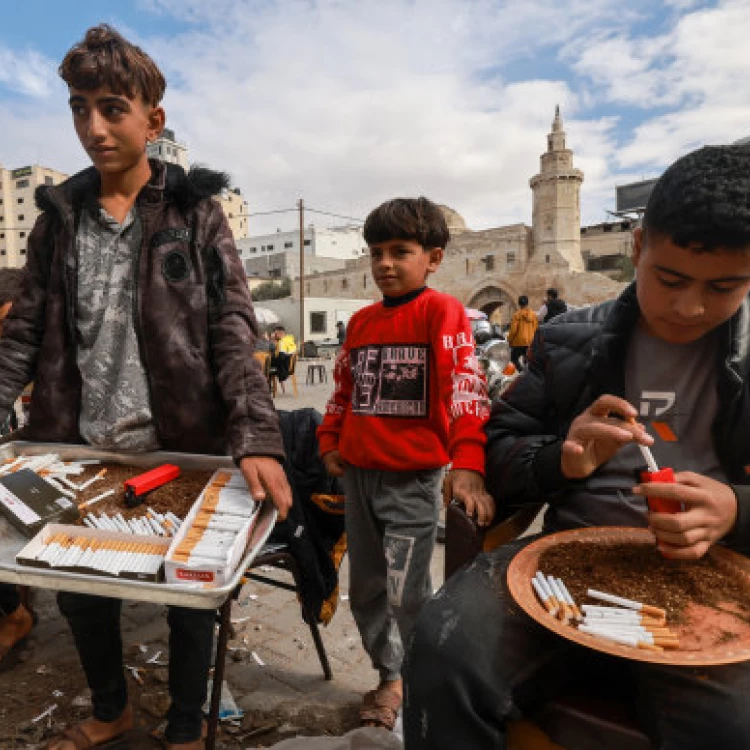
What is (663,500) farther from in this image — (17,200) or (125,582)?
(17,200)

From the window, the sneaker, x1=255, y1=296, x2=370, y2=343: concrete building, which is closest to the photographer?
the sneaker

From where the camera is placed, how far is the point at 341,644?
8.80 feet

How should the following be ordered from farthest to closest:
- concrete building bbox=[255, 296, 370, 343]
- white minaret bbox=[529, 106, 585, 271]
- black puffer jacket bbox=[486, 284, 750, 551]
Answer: white minaret bbox=[529, 106, 585, 271]
concrete building bbox=[255, 296, 370, 343]
black puffer jacket bbox=[486, 284, 750, 551]

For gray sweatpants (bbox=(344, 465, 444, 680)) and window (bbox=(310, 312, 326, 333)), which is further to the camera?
Answer: window (bbox=(310, 312, 326, 333))

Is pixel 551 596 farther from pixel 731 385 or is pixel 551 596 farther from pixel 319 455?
pixel 319 455

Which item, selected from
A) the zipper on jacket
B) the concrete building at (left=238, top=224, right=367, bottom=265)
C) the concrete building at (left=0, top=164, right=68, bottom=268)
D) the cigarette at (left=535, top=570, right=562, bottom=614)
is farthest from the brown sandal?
the concrete building at (left=0, top=164, right=68, bottom=268)

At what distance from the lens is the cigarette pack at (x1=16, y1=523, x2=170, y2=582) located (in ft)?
3.71

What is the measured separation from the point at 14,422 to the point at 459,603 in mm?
4657

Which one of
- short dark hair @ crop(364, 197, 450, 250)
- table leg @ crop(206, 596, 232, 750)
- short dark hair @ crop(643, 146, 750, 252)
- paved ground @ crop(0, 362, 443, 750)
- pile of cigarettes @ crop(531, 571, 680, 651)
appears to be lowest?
paved ground @ crop(0, 362, 443, 750)

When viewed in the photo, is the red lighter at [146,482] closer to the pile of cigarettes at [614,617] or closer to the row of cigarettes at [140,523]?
the row of cigarettes at [140,523]

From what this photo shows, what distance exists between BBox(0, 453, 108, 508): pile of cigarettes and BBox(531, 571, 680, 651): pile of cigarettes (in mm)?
1167

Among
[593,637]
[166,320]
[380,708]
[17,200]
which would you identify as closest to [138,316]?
[166,320]

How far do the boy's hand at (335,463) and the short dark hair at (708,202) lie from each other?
1414mm

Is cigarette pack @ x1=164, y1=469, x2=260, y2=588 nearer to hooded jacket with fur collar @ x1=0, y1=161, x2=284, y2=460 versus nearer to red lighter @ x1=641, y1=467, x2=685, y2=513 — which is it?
hooded jacket with fur collar @ x1=0, y1=161, x2=284, y2=460
